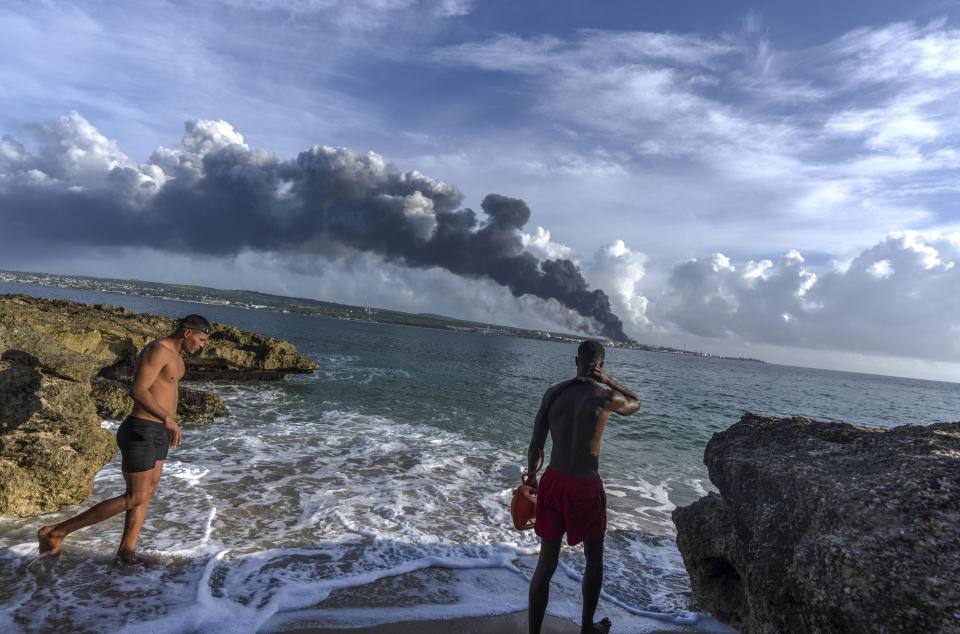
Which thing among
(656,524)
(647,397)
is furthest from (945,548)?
(647,397)

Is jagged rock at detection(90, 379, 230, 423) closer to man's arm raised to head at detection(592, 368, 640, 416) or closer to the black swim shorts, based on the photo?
the black swim shorts

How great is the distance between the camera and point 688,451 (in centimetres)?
1609

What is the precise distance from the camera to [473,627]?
15.1 feet

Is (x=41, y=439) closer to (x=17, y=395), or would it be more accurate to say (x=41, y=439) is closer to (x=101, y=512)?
(x=17, y=395)

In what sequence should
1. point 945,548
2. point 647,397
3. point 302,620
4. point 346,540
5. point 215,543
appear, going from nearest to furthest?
point 945,548, point 302,620, point 215,543, point 346,540, point 647,397

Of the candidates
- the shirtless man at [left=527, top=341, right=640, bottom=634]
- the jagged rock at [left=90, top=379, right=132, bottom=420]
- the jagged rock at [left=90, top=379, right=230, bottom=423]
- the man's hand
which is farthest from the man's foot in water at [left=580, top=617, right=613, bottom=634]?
the jagged rock at [left=90, top=379, right=132, bottom=420]

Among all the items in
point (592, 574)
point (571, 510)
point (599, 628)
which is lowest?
point (599, 628)

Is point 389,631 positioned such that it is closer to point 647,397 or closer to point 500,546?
point 500,546

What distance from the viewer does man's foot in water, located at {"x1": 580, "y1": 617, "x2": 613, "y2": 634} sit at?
441cm

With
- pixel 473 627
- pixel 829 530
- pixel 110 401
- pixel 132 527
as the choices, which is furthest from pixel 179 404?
pixel 829 530

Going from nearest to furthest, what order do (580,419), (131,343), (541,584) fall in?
(541,584), (580,419), (131,343)

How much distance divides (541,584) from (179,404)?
12.8 metres

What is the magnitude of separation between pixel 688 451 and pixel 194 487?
48.8 ft

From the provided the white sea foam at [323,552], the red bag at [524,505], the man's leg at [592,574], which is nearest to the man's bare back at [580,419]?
the red bag at [524,505]
